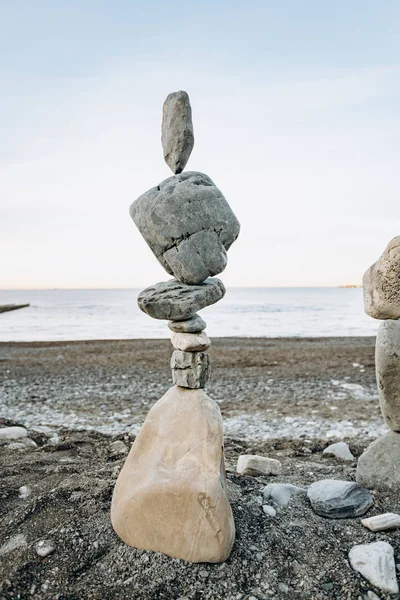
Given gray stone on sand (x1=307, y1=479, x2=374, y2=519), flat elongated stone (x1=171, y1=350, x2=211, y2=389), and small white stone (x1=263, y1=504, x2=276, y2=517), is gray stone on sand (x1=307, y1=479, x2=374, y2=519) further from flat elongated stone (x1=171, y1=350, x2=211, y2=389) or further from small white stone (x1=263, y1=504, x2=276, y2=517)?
flat elongated stone (x1=171, y1=350, x2=211, y2=389)

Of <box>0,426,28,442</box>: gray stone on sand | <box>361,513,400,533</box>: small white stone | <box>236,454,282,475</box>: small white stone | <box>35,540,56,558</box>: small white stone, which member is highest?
<box>361,513,400,533</box>: small white stone

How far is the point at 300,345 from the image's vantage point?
1811 centimetres

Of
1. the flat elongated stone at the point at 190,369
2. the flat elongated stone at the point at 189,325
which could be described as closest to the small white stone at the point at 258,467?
the flat elongated stone at the point at 190,369

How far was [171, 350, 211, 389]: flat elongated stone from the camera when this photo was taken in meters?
3.77

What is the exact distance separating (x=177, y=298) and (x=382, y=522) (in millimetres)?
2512

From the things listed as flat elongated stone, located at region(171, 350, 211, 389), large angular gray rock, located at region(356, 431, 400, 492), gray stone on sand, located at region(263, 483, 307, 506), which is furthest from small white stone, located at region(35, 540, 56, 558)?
large angular gray rock, located at region(356, 431, 400, 492)

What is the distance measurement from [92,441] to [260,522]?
128 inches

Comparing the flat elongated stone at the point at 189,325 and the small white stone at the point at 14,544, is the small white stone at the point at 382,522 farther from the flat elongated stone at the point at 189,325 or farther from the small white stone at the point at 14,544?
the small white stone at the point at 14,544

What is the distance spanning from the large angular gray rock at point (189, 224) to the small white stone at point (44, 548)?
2.34 metres

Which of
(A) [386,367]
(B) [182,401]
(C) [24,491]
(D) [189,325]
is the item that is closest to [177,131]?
(D) [189,325]

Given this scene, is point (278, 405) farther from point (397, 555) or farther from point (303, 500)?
point (397, 555)

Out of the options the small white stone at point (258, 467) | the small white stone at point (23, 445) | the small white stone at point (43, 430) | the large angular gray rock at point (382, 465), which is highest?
the large angular gray rock at point (382, 465)

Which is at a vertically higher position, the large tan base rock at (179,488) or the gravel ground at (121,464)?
the large tan base rock at (179,488)

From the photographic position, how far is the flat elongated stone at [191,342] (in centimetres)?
376
